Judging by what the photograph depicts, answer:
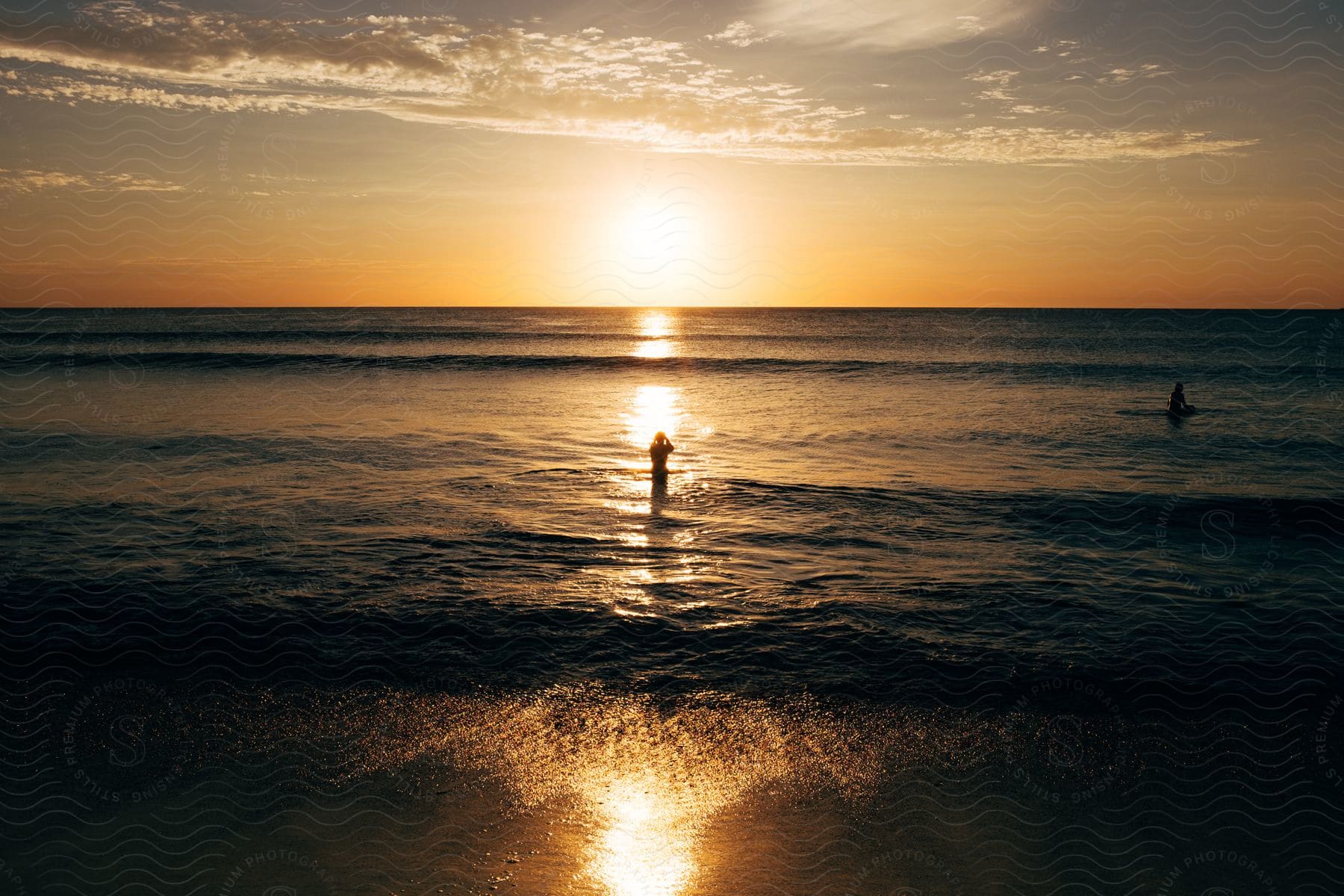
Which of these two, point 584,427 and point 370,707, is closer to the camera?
point 370,707

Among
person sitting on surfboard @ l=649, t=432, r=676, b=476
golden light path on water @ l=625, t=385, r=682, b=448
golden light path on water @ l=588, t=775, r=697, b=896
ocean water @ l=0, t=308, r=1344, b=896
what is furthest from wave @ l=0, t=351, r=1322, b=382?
golden light path on water @ l=588, t=775, r=697, b=896

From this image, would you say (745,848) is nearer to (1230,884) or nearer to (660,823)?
(660,823)

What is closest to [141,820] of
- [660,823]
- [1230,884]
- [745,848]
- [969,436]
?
[660,823]

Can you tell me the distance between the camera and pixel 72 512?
49.1ft

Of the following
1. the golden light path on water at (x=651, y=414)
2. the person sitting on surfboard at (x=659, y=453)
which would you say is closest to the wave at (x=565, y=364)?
the golden light path on water at (x=651, y=414)

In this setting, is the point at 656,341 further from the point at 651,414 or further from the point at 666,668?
the point at 666,668

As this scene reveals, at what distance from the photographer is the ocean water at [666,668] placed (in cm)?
601

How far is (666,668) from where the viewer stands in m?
9.05

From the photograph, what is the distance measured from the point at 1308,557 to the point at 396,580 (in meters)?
15.5

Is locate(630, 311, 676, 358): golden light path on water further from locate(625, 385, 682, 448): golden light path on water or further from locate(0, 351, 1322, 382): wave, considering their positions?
locate(625, 385, 682, 448): golden light path on water

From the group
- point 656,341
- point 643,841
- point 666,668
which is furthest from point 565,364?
point 643,841

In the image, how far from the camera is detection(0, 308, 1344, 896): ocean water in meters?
6.01

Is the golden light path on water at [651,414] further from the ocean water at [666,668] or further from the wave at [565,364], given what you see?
the wave at [565,364]

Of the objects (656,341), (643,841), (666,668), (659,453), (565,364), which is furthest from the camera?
(656,341)
